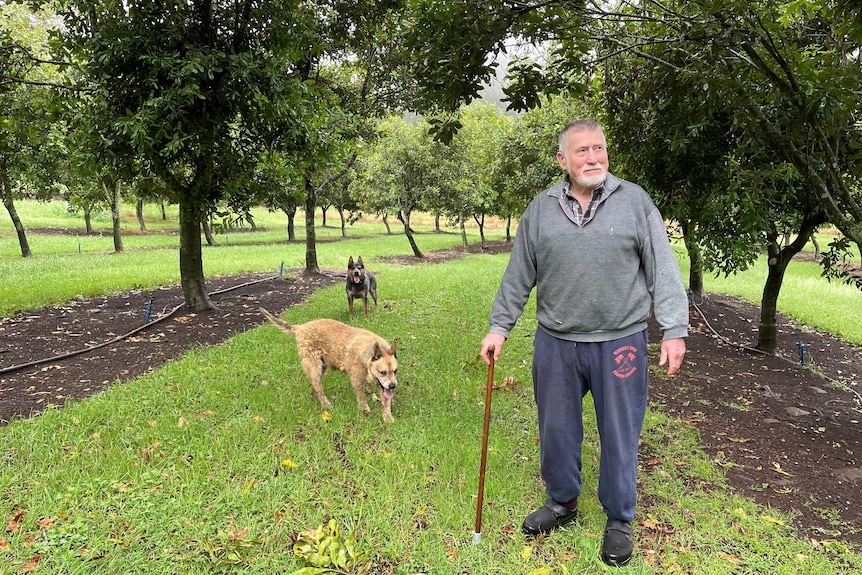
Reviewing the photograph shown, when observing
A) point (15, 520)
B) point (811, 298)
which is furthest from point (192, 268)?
point (811, 298)

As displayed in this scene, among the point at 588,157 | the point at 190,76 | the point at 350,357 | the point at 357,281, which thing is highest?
the point at 190,76

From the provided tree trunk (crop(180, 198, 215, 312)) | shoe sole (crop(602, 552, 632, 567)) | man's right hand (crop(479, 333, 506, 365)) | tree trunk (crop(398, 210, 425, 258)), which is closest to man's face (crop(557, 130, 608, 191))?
man's right hand (crop(479, 333, 506, 365))

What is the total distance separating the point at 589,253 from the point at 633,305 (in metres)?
0.40

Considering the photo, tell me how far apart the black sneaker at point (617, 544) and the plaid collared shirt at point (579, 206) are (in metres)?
1.91

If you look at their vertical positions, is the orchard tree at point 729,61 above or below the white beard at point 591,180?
above

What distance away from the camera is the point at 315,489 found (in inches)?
143

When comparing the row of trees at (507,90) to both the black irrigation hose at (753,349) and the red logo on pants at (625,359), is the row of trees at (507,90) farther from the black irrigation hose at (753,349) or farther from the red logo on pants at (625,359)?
the red logo on pants at (625,359)

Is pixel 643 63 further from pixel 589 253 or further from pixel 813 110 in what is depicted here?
pixel 589 253

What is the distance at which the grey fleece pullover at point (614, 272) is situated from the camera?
2.80 metres

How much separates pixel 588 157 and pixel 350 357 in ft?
10.1

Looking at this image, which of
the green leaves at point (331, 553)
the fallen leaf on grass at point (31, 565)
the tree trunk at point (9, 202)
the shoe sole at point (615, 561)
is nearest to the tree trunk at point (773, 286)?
the shoe sole at point (615, 561)

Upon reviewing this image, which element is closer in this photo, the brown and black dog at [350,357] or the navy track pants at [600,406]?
the navy track pants at [600,406]

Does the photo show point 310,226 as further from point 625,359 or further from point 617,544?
point 617,544

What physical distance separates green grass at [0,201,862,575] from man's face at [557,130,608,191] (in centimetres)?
230
